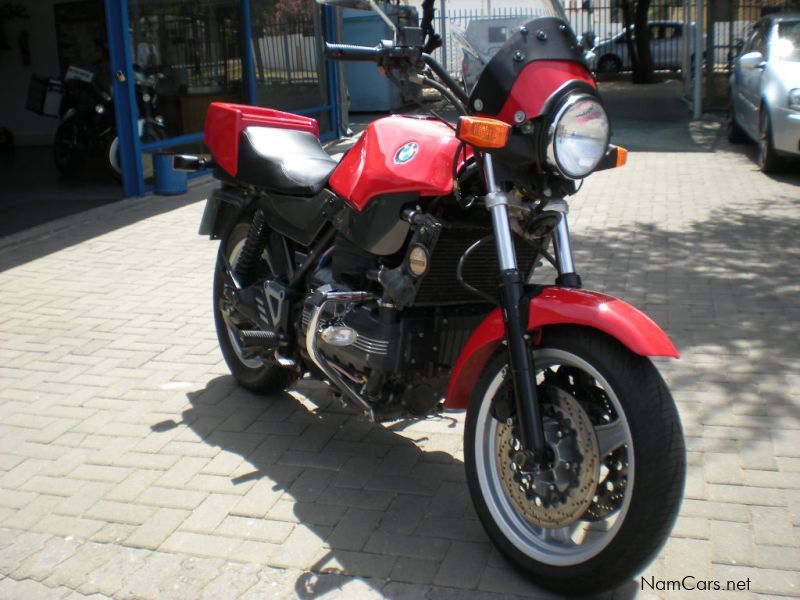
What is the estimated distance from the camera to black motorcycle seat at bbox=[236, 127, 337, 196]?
430 cm

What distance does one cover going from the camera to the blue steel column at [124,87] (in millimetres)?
10117

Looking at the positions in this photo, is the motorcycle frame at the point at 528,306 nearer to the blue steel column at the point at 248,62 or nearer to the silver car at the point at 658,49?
the blue steel column at the point at 248,62

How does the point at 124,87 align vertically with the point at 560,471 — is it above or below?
above

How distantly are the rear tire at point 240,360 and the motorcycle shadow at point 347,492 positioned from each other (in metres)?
0.10

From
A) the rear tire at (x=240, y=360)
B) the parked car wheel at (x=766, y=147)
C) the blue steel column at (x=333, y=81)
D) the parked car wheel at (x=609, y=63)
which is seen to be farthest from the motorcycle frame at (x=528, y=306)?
the parked car wheel at (x=609, y=63)

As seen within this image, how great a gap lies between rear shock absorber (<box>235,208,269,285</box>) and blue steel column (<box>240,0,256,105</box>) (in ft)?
28.5

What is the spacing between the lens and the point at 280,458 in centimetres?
438

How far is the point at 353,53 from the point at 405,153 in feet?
1.34

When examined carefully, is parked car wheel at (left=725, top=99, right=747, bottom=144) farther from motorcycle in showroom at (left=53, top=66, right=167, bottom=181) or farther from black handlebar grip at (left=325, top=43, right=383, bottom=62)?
black handlebar grip at (left=325, top=43, right=383, bottom=62)

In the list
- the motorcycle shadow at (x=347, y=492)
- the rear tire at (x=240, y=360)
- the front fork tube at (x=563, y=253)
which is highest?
the front fork tube at (x=563, y=253)

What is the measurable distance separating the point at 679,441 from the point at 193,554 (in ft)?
5.94

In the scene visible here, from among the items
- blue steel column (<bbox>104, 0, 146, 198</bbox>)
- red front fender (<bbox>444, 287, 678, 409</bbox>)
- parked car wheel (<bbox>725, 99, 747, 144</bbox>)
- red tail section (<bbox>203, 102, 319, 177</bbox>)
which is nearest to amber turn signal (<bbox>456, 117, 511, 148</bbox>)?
red front fender (<bbox>444, 287, 678, 409</bbox>)

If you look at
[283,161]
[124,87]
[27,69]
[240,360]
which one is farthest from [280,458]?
[27,69]

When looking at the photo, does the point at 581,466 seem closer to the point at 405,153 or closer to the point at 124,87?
the point at 405,153
